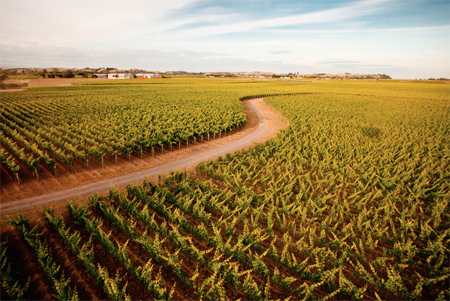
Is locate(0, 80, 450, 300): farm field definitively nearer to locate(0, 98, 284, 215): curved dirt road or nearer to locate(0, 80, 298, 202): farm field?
locate(0, 98, 284, 215): curved dirt road

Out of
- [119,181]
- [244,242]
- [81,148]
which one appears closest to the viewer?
[244,242]

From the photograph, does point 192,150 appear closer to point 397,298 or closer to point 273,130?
point 273,130

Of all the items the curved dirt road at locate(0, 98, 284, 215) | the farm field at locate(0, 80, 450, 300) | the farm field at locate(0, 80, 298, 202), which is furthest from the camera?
the farm field at locate(0, 80, 298, 202)

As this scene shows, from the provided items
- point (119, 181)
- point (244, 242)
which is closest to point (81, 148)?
point (119, 181)

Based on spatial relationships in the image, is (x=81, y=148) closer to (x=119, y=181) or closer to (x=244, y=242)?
(x=119, y=181)

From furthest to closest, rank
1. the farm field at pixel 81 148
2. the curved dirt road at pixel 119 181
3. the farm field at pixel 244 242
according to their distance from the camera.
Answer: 1. the farm field at pixel 81 148
2. the curved dirt road at pixel 119 181
3. the farm field at pixel 244 242

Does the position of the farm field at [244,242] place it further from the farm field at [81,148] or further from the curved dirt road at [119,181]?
the farm field at [81,148]

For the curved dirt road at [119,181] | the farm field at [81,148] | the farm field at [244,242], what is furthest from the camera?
the farm field at [81,148]

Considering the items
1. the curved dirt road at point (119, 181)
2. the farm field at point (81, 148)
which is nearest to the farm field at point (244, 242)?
the curved dirt road at point (119, 181)

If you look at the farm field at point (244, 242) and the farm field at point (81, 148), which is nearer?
the farm field at point (244, 242)

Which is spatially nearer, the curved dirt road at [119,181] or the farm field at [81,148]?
the curved dirt road at [119,181]

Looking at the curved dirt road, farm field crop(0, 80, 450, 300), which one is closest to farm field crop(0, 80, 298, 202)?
the curved dirt road
